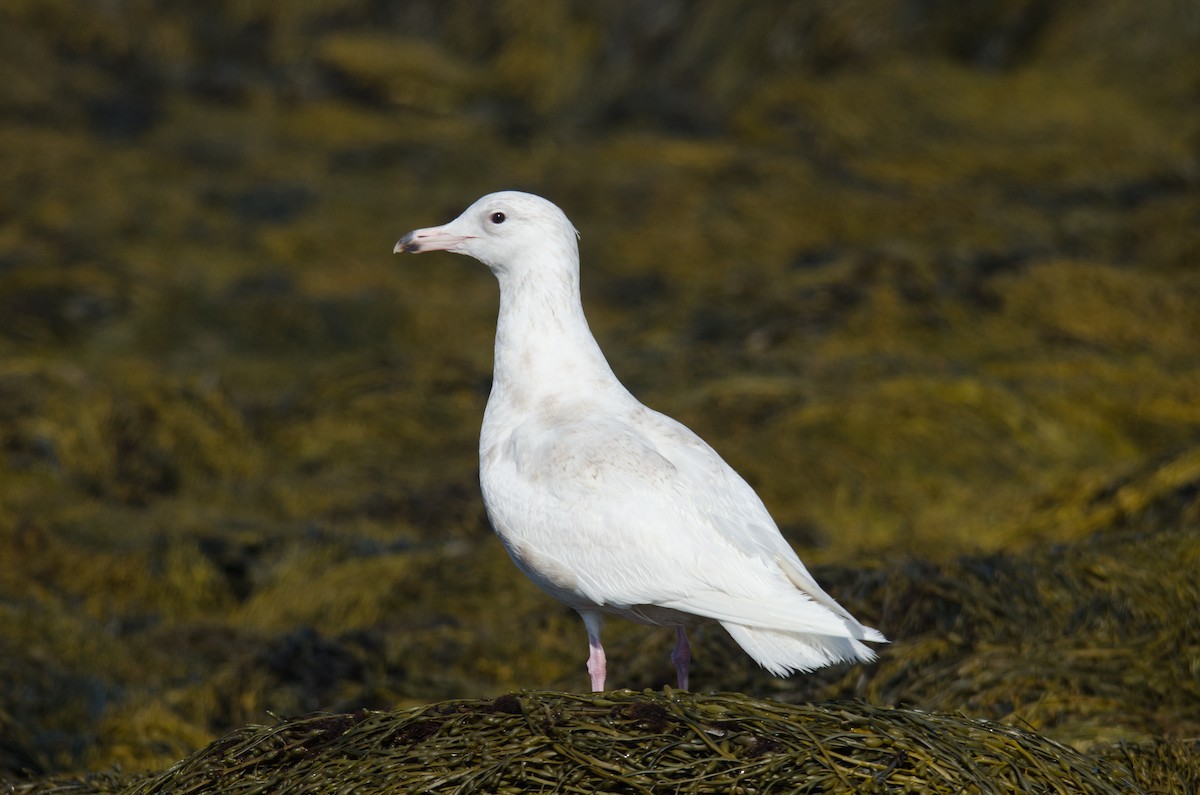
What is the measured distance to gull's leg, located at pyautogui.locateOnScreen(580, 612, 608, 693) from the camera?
15.3 ft

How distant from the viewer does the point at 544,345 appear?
204 inches

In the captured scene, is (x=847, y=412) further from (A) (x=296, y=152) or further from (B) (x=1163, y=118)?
(A) (x=296, y=152)

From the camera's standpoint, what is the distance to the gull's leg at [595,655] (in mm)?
4673

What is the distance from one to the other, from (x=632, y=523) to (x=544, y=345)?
88 cm

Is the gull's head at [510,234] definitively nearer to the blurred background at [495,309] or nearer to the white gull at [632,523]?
the white gull at [632,523]

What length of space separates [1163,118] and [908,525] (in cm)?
886

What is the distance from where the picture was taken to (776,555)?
15.0 ft

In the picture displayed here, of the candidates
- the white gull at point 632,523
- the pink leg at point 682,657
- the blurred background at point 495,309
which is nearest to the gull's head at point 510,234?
the white gull at point 632,523

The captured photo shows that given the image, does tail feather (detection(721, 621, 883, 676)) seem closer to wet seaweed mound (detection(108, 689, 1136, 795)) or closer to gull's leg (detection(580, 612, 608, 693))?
wet seaweed mound (detection(108, 689, 1136, 795))

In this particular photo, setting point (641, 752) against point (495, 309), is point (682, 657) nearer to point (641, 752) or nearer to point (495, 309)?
point (641, 752)

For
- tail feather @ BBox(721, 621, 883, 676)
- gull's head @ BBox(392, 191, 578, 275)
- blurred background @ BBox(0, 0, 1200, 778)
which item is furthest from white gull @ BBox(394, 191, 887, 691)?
blurred background @ BBox(0, 0, 1200, 778)

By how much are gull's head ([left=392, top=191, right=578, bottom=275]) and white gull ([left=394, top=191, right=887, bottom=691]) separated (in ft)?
1.04

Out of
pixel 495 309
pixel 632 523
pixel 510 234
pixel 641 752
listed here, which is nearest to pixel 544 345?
pixel 510 234

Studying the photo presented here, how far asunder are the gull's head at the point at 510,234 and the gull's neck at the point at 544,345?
0.03 m
